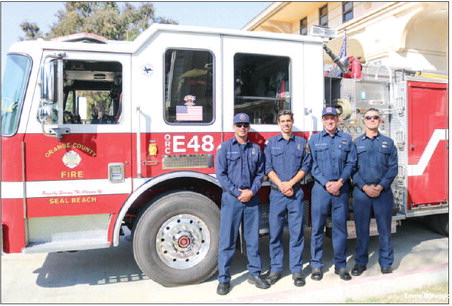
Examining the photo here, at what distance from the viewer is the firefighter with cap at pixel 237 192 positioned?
3998 mm

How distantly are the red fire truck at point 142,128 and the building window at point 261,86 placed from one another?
0.01 metres

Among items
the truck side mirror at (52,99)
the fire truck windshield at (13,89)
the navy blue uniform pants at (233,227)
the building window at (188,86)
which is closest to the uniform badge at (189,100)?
the building window at (188,86)

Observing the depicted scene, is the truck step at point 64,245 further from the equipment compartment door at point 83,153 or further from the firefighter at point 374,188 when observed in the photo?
the firefighter at point 374,188

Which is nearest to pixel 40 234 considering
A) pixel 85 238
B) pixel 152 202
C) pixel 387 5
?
pixel 85 238

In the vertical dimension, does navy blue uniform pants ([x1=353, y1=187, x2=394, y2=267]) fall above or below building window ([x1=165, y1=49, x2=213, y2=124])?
below

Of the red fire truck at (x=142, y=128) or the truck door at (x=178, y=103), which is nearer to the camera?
the red fire truck at (x=142, y=128)

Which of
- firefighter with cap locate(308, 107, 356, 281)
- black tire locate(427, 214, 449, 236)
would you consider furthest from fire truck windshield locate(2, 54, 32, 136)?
black tire locate(427, 214, 449, 236)

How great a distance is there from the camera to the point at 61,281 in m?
4.54

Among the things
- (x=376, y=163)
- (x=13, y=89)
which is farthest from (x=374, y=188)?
(x=13, y=89)

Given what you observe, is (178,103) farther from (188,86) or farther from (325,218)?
(325,218)

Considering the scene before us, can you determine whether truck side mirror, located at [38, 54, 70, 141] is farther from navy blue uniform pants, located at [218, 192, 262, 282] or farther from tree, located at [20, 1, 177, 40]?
tree, located at [20, 1, 177, 40]

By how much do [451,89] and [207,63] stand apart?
3728 millimetres

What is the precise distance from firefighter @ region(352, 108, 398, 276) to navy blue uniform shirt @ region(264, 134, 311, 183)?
2.52ft

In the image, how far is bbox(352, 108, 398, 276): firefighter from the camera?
4.46 m
